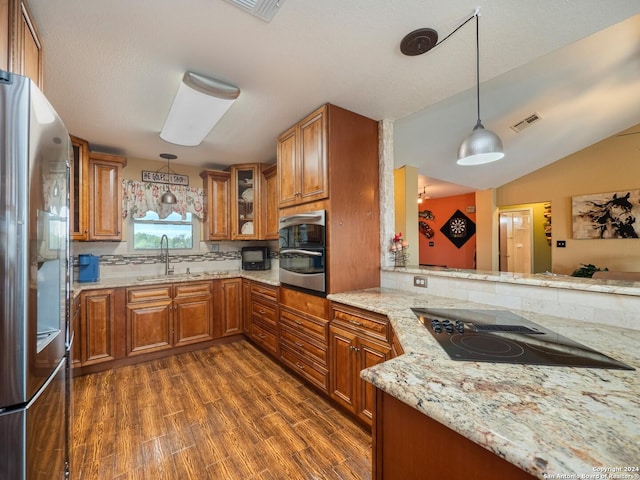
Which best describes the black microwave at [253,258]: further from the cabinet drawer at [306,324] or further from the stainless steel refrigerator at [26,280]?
the stainless steel refrigerator at [26,280]

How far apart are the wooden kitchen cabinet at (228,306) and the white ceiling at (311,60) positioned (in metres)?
1.66

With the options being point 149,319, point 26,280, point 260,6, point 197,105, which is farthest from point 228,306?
point 260,6

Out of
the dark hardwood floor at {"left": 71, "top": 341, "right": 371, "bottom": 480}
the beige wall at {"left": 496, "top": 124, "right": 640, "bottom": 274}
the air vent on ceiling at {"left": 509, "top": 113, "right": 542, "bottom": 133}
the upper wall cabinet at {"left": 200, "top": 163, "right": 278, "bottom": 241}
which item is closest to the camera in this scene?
the dark hardwood floor at {"left": 71, "top": 341, "right": 371, "bottom": 480}

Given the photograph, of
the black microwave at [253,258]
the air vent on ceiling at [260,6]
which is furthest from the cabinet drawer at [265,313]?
the air vent on ceiling at [260,6]

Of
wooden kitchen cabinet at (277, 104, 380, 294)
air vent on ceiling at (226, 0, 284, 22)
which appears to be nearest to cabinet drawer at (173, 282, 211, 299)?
wooden kitchen cabinet at (277, 104, 380, 294)

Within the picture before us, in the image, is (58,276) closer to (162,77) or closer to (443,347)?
(162,77)

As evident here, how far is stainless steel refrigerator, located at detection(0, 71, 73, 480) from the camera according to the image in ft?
2.53

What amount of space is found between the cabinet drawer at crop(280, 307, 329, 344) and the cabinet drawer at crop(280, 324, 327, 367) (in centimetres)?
6

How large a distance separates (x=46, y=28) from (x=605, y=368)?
110 inches

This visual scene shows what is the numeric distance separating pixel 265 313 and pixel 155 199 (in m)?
2.10

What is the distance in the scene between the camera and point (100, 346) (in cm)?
266

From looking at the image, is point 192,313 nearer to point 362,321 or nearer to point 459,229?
point 362,321

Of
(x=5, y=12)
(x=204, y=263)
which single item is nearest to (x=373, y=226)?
(x=5, y=12)

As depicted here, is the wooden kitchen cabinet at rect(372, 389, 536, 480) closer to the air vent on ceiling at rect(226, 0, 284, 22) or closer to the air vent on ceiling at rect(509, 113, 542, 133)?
the air vent on ceiling at rect(226, 0, 284, 22)
